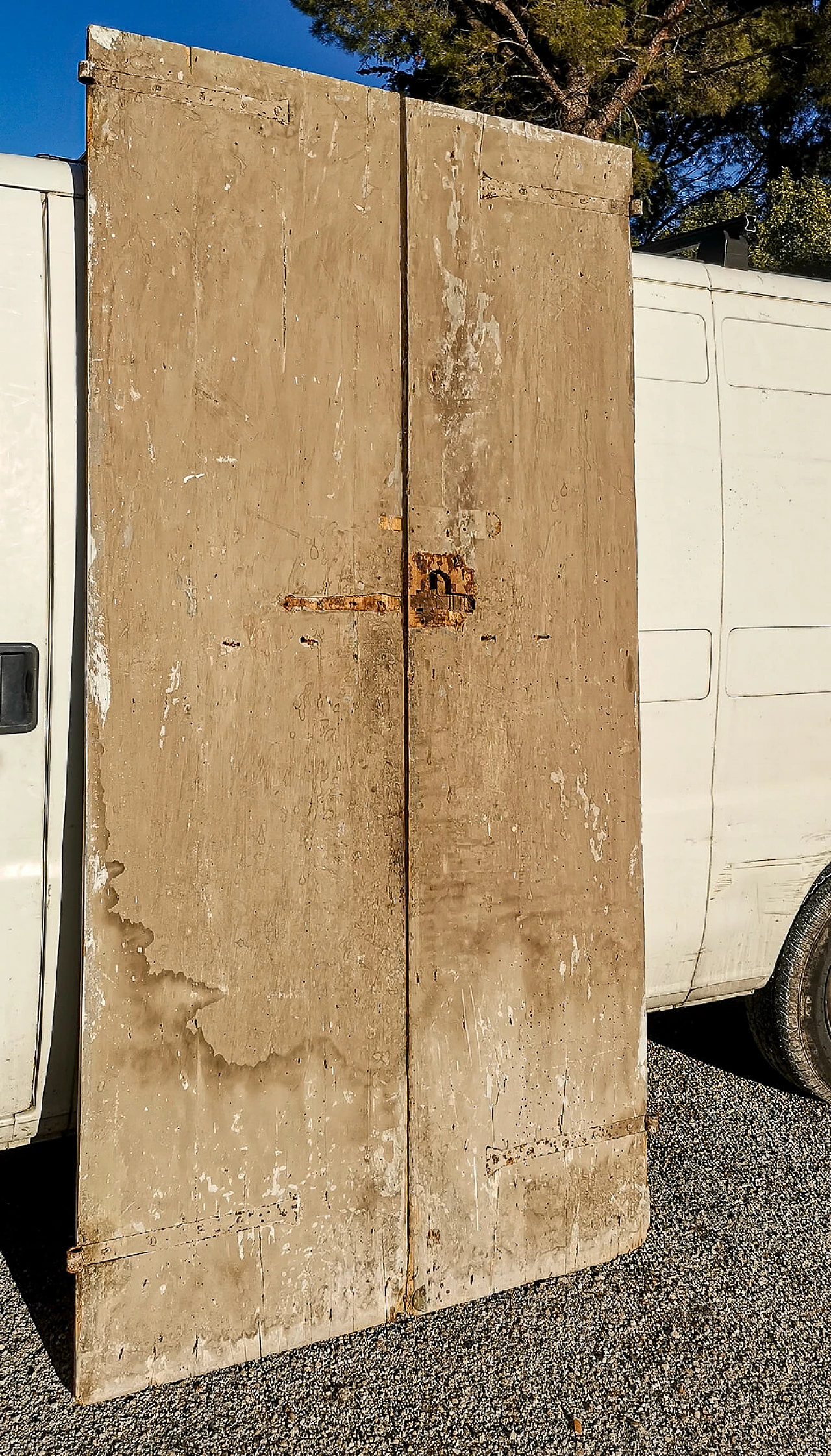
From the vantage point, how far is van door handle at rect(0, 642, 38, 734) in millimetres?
2238

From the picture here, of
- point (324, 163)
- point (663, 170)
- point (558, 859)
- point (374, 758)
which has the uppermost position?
point (663, 170)

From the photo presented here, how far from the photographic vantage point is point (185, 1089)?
232cm

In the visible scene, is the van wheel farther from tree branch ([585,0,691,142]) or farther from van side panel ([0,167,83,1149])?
tree branch ([585,0,691,142])

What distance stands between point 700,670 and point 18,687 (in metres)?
1.73

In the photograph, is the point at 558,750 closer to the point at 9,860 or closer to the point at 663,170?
the point at 9,860

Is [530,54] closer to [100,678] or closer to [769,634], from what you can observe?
[769,634]

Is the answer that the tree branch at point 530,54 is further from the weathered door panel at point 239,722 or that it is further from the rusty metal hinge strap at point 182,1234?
the rusty metal hinge strap at point 182,1234

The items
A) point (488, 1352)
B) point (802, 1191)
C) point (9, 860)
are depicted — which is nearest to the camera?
point (9, 860)

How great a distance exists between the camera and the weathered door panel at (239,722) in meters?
2.26

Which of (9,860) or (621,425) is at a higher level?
(621,425)

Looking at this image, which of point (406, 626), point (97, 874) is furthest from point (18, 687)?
point (406, 626)

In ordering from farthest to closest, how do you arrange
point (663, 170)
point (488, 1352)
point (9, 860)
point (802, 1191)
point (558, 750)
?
point (663, 170), point (802, 1191), point (558, 750), point (488, 1352), point (9, 860)

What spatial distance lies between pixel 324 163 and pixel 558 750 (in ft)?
4.58

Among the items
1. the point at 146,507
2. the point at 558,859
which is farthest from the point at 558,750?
the point at 146,507
